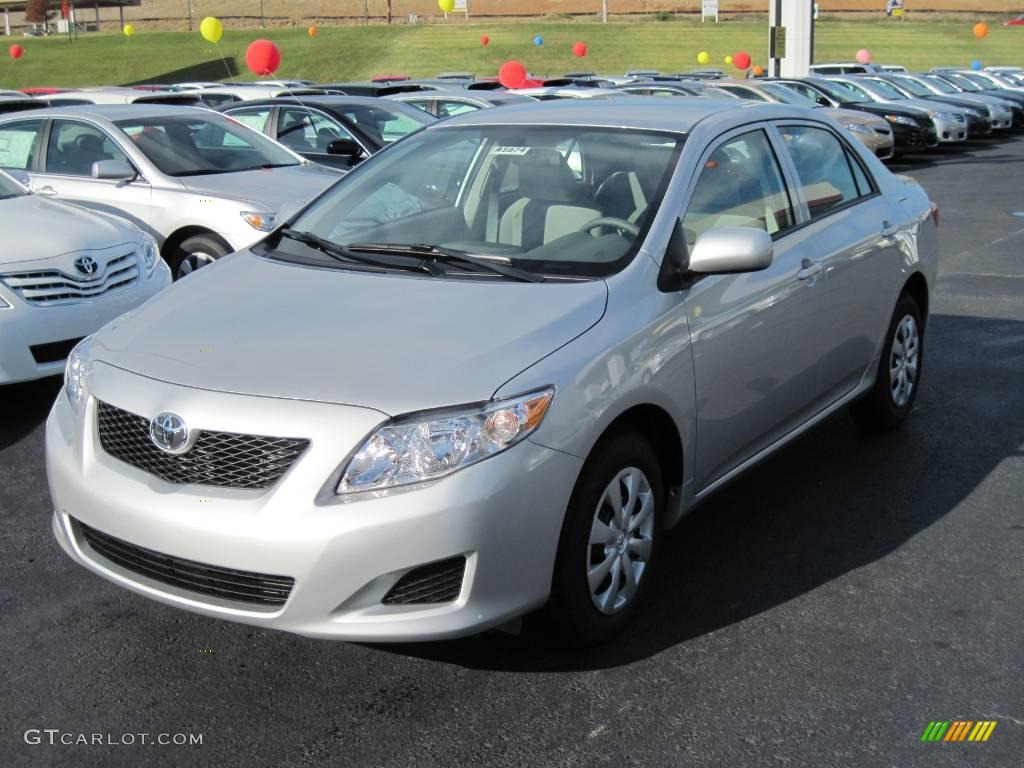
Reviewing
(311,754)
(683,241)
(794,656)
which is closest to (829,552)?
(794,656)

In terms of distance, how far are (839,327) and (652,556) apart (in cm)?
161

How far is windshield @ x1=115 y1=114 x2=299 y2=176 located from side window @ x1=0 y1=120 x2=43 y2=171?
2.75 ft

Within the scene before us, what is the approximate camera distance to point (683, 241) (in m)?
4.01

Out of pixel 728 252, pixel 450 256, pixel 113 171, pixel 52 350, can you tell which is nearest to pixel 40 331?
pixel 52 350

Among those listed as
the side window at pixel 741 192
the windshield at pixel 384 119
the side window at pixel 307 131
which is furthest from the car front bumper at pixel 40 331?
the windshield at pixel 384 119

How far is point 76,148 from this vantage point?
30.3 feet

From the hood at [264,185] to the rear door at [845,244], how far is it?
13.2 feet

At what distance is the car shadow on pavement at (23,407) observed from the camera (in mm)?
6070

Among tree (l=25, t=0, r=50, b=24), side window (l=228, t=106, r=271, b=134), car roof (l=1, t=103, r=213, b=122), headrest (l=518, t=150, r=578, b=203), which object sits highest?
tree (l=25, t=0, r=50, b=24)

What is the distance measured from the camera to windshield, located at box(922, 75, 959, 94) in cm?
2845

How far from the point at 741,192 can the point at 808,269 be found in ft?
1.44

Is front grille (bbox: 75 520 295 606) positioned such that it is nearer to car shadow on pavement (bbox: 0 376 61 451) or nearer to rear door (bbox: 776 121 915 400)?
rear door (bbox: 776 121 915 400)

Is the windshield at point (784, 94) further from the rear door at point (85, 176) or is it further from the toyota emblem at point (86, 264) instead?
the toyota emblem at point (86, 264)

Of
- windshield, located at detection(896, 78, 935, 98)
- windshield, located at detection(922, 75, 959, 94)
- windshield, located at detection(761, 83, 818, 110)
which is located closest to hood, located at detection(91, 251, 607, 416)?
windshield, located at detection(761, 83, 818, 110)
